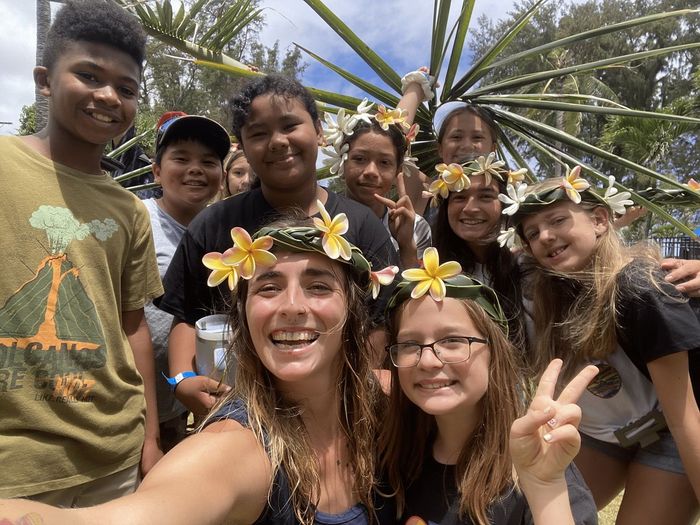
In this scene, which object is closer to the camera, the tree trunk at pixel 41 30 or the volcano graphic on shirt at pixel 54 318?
the volcano graphic on shirt at pixel 54 318

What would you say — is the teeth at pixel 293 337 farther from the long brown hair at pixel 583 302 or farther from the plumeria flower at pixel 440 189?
the plumeria flower at pixel 440 189

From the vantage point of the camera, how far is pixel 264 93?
9.23 feet

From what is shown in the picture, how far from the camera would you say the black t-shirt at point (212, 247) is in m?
2.71

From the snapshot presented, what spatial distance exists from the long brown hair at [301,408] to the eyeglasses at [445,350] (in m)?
0.22

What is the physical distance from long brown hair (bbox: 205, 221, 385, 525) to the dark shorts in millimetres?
1471

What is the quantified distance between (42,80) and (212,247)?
1035mm

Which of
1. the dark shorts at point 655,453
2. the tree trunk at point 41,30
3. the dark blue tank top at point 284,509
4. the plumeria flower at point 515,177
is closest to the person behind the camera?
the dark blue tank top at point 284,509

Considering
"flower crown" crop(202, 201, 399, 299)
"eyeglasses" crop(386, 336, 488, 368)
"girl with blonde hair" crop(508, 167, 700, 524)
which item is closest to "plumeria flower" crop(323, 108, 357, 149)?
"girl with blonde hair" crop(508, 167, 700, 524)

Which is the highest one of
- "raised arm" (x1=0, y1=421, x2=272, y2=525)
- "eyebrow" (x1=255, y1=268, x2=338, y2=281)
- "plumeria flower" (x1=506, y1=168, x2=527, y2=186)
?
"plumeria flower" (x1=506, y1=168, x2=527, y2=186)

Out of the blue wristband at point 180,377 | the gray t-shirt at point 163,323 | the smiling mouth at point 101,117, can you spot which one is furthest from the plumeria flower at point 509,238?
the smiling mouth at point 101,117

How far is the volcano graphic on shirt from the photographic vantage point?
6.53 ft

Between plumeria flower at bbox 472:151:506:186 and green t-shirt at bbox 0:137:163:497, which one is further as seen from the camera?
plumeria flower at bbox 472:151:506:186

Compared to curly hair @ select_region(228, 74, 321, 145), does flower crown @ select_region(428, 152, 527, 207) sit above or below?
below

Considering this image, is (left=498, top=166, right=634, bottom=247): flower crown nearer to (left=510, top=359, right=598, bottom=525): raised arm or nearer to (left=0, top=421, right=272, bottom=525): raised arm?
(left=510, top=359, right=598, bottom=525): raised arm
